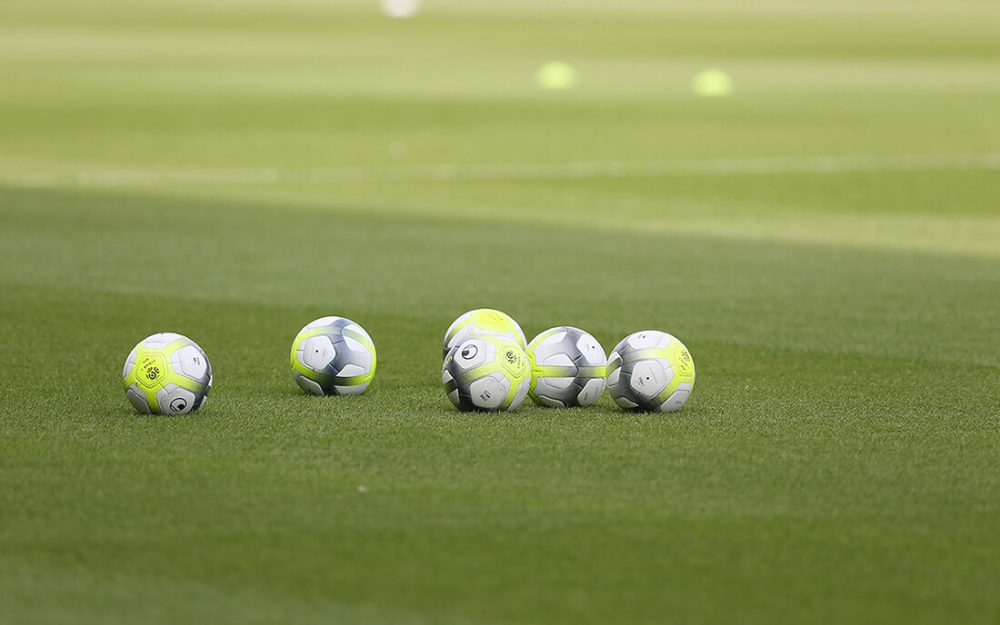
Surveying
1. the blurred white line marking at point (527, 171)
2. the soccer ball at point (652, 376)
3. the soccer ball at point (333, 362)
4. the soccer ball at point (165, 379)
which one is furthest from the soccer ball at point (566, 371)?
the blurred white line marking at point (527, 171)

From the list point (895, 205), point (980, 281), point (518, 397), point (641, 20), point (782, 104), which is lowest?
point (518, 397)

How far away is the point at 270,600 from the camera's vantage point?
524 cm

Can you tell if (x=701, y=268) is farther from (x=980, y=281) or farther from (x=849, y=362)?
(x=849, y=362)

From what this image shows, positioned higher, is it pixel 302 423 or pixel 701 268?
pixel 701 268

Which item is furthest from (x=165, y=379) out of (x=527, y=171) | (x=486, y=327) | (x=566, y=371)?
(x=527, y=171)

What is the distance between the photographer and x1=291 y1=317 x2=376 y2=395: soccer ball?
29.0 ft

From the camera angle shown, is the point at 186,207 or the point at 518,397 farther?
the point at 186,207

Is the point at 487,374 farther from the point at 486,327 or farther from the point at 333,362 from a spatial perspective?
the point at 333,362

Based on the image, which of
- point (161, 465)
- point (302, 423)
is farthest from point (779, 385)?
point (161, 465)

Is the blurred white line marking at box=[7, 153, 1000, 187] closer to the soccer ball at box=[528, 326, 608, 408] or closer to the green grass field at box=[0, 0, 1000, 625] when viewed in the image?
the green grass field at box=[0, 0, 1000, 625]

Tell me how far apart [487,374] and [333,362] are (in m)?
1.11

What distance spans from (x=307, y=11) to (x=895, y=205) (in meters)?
56.9

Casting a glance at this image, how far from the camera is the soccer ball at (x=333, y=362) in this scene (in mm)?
8844

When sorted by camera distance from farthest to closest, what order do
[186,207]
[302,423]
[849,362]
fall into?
[186,207] → [849,362] → [302,423]
